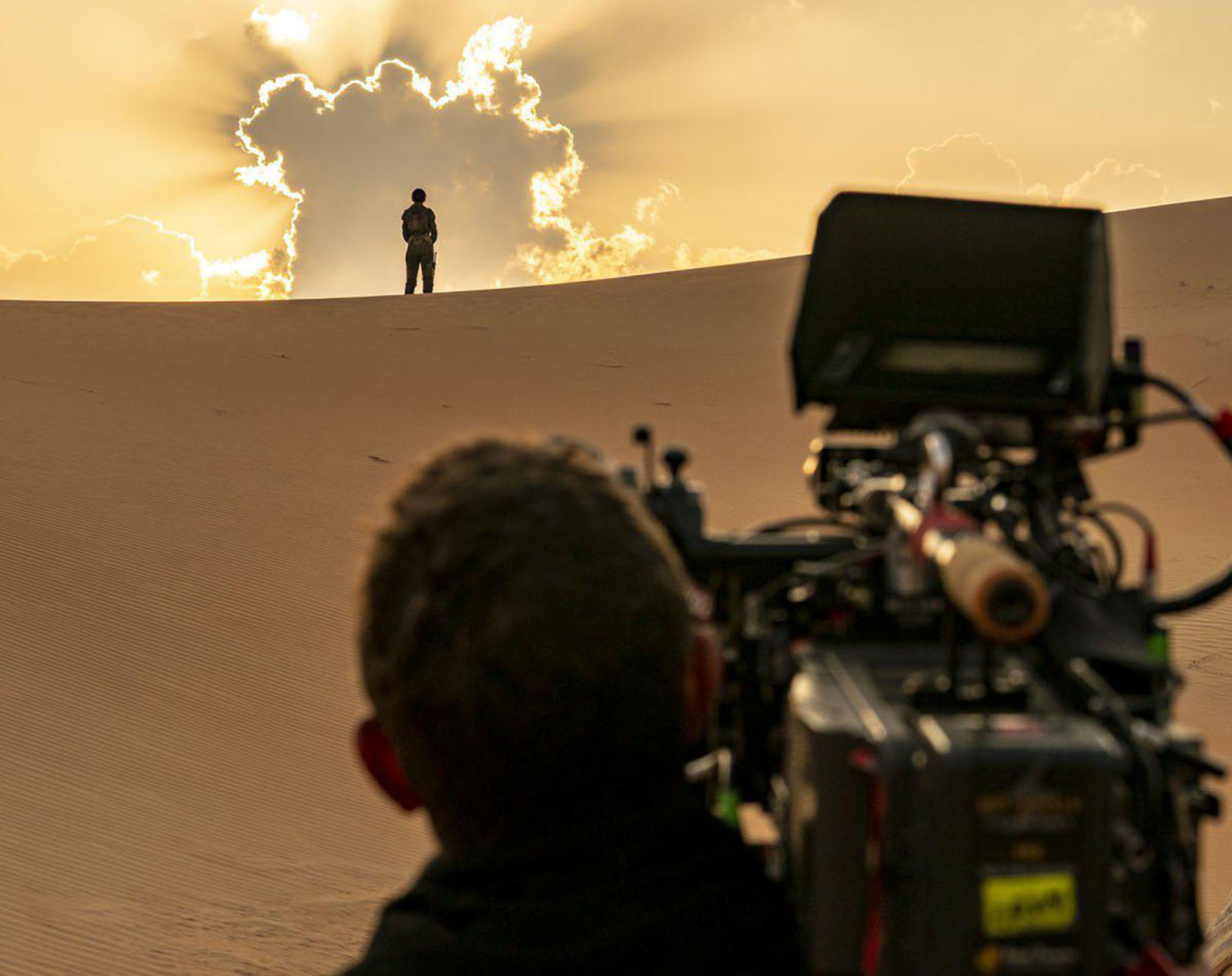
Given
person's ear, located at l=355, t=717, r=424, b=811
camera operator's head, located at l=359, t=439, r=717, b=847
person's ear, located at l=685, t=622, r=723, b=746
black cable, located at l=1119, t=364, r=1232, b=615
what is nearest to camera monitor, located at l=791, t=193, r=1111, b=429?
black cable, located at l=1119, t=364, r=1232, b=615

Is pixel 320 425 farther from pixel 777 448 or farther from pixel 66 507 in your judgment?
pixel 777 448

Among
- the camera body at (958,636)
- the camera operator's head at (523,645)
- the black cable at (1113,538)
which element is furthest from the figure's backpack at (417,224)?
the camera operator's head at (523,645)

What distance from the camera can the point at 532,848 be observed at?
133cm

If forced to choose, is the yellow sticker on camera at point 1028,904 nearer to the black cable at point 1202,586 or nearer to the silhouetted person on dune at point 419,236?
the black cable at point 1202,586

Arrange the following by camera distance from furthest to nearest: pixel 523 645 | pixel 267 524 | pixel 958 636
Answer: pixel 267 524, pixel 958 636, pixel 523 645

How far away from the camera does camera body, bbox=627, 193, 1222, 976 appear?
1295mm

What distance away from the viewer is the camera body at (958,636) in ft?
4.25

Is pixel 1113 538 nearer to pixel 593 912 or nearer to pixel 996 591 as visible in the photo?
pixel 996 591

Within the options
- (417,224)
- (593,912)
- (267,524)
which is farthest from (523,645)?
(417,224)

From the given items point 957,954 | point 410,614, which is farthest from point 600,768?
point 957,954

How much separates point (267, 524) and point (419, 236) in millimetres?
7935

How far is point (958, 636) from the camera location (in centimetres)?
177

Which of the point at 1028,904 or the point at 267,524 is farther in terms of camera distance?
the point at 267,524

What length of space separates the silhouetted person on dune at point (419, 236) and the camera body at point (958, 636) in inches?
716
